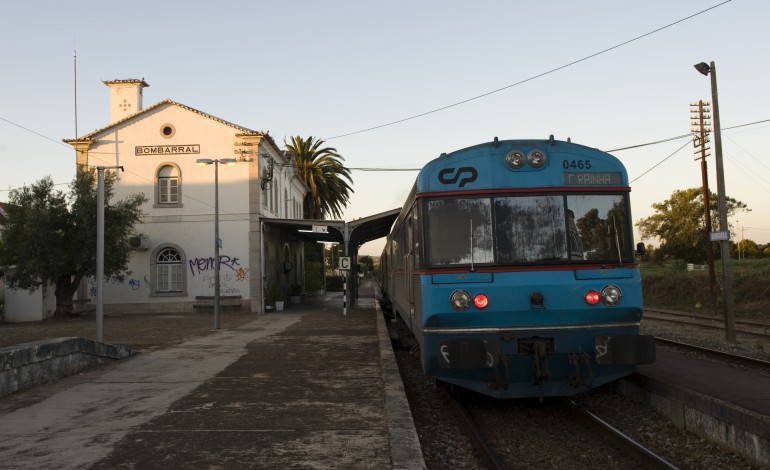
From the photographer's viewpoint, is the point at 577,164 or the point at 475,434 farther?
the point at 577,164

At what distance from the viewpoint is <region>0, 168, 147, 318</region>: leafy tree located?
22734mm

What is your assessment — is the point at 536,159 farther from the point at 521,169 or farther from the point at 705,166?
the point at 705,166

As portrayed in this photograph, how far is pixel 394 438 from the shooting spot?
555cm

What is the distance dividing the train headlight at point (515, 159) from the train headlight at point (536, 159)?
0.06 m

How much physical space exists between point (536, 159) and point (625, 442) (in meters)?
3.02

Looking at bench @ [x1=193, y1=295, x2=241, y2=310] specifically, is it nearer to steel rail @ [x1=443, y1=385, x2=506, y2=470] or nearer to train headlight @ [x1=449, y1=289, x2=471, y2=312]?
steel rail @ [x1=443, y1=385, x2=506, y2=470]

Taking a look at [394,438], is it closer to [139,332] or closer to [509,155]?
[509,155]

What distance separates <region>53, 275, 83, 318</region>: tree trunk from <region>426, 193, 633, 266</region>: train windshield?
21354 millimetres

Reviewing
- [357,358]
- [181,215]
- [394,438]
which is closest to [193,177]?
[181,215]

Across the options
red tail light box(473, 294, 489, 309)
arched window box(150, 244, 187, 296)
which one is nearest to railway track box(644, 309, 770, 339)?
red tail light box(473, 294, 489, 309)

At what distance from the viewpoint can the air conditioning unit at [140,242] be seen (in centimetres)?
2602

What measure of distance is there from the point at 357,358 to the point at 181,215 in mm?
17472

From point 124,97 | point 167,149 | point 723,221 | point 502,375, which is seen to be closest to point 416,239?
point 502,375

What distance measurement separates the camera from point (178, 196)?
2669 cm
